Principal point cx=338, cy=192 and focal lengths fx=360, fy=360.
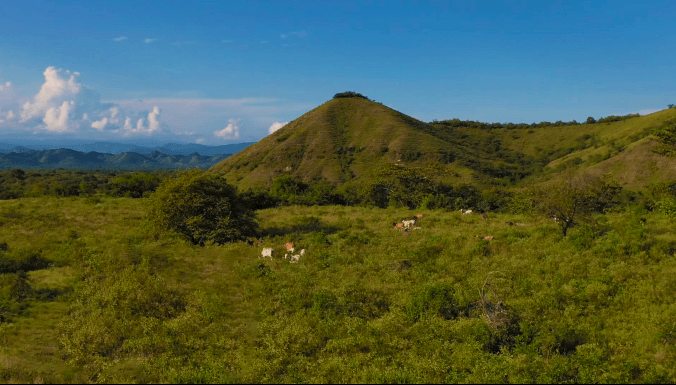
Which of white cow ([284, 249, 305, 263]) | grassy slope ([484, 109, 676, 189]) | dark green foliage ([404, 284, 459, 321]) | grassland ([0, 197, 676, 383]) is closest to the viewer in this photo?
grassland ([0, 197, 676, 383])

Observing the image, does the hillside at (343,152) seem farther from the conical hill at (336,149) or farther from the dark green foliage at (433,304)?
the dark green foliage at (433,304)

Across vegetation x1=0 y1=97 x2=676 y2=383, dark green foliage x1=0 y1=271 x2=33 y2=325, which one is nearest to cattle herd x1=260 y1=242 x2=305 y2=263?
vegetation x1=0 y1=97 x2=676 y2=383

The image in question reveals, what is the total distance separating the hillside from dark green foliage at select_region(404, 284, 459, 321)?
268 feet

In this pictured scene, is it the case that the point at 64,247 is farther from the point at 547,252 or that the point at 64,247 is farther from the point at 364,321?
the point at 547,252

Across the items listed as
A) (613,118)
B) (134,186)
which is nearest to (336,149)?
(134,186)

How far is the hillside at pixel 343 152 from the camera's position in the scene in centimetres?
10550

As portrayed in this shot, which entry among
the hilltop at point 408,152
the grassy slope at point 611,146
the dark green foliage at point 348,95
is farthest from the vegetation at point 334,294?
the dark green foliage at point 348,95

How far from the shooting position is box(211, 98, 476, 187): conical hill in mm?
106000

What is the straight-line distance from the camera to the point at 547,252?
17.5m

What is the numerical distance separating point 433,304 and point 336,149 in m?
107

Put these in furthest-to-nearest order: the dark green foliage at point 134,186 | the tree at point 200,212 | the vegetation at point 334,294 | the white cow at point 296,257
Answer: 1. the dark green foliage at point 134,186
2. the tree at point 200,212
3. the white cow at point 296,257
4. the vegetation at point 334,294

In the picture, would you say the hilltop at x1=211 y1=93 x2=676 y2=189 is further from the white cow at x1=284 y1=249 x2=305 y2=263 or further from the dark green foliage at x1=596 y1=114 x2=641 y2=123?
the white cow at x1=284 y1=249 x2=305 y2=263

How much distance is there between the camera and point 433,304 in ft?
41.2

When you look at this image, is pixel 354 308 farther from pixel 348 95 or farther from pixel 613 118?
pixel 613 118
